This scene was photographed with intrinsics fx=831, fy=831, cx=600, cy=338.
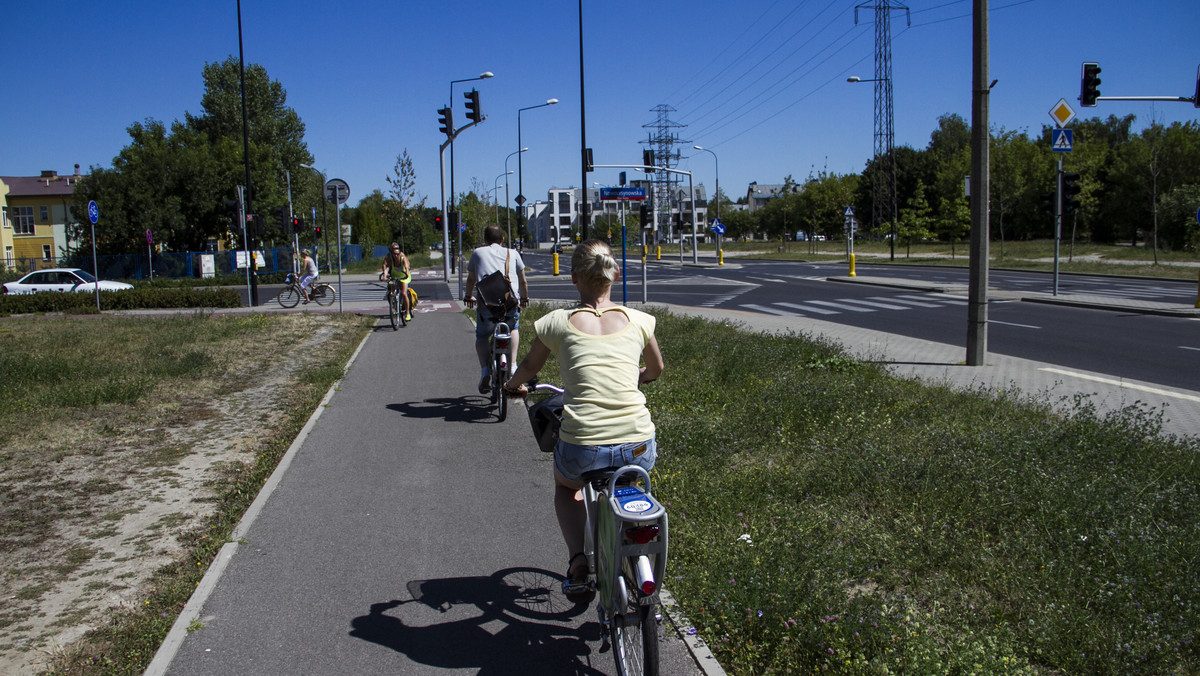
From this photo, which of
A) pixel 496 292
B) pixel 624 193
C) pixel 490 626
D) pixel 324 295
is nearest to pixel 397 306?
pixel 624 193

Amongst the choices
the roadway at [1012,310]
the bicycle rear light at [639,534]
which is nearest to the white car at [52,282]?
the roadway at [1012,310]

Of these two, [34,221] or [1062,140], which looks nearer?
[1062,140]

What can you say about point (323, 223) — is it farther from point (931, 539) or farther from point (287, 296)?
point (931, 539)

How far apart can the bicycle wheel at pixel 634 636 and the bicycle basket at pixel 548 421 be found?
0.80 meters

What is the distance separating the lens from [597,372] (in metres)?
3.26

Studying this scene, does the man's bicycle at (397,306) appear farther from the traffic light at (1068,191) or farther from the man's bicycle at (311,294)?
the traffic light at (1068,191)

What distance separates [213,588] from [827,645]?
2.91 m

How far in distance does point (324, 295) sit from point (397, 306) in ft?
39.0

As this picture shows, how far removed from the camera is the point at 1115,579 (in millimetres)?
3607

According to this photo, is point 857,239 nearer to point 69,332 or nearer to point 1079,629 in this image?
point 69,332

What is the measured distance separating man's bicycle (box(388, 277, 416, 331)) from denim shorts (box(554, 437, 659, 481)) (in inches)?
525

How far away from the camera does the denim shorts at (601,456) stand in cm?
324

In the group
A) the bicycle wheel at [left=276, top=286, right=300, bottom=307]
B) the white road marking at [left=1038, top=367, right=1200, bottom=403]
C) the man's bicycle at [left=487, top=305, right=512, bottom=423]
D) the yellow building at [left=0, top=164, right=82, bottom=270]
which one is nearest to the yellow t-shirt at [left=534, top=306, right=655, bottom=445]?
the man's bicycle at [left=487, top=305, right=512, bottom=423]

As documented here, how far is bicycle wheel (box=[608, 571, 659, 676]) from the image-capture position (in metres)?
2.79
